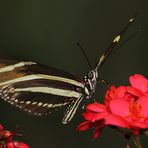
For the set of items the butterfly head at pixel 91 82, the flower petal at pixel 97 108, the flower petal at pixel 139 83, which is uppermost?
the butterfly head at pixel 91 82

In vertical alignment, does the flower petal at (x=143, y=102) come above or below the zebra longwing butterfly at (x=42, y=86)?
below

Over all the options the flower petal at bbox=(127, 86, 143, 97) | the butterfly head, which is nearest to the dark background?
the butterfly head

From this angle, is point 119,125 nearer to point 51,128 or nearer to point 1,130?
point 1,130

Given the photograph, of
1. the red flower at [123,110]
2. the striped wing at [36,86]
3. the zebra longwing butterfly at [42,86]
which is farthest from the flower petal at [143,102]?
the striped wing at [36,86]

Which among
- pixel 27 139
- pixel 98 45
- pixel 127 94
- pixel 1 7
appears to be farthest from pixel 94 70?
pixel 1 7

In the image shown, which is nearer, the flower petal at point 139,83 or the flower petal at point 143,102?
the flower petal at point 143,102

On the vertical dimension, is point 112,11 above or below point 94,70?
above

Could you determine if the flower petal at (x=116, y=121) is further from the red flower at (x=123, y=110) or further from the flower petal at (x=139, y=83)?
the flower petal at (x=139, y=83)

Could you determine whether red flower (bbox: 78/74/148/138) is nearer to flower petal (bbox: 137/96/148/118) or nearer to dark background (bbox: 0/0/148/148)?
flower petal (bbox: 137/96/148/118)
